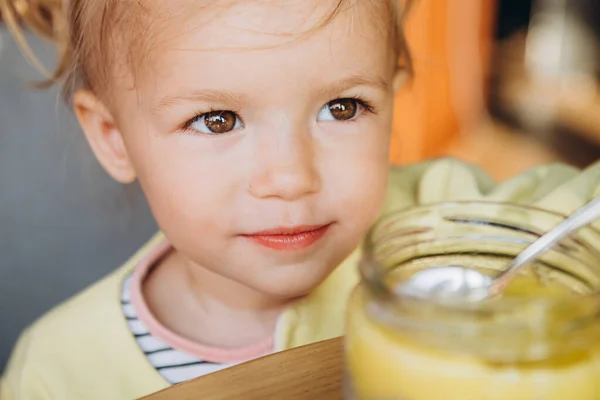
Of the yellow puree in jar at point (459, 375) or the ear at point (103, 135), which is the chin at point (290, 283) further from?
the yellow puree in jar at point (459, 375)

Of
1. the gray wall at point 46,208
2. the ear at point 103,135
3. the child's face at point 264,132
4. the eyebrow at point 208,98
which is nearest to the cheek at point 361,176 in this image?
the child's face at point 264,132

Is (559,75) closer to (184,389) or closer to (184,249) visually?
(184,249)

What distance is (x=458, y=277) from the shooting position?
1.45 feet

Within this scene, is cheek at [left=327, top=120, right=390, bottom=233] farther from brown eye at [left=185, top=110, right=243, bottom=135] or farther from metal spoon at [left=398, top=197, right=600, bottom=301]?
metal spoon at [left=398, top=197, right=600, bottom=301]

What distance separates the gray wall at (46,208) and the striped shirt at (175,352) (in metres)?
0.18

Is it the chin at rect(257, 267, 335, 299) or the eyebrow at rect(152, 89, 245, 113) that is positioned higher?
the eyebrow at rect(152, 89, 245, 113)

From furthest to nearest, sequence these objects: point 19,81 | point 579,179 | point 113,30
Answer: point 19,81 < point 579,179 < point 113,30

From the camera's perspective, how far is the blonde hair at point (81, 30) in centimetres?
68

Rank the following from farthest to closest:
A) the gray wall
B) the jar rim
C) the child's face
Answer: the gray wall → the child's face → the jar rim

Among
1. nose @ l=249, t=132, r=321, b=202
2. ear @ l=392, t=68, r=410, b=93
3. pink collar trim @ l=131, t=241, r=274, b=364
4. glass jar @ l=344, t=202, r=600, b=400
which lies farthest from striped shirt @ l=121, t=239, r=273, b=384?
glass jar @ l=344, t=202, r=600, b=400

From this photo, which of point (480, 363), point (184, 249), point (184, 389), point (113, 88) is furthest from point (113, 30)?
point (480, 363)

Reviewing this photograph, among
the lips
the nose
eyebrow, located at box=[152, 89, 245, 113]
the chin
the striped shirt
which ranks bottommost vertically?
the striped shirt

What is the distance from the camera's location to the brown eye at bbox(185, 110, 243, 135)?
656 mm

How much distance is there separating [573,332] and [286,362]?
7.4 inches
